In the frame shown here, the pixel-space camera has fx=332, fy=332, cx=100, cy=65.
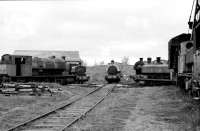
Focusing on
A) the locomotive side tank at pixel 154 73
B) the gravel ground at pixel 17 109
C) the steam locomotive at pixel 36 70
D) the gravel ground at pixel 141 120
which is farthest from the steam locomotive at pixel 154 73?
the gravel ground at pixel 141 120

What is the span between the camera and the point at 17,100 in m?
16.0

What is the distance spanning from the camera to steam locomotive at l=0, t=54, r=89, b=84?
26.9 metres

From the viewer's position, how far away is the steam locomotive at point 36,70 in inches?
1059

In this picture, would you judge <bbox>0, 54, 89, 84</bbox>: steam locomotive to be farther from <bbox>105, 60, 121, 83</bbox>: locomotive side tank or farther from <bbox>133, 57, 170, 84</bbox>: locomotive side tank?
<bbox>133, 57, 170, 84</bbox>: locomotive side tank

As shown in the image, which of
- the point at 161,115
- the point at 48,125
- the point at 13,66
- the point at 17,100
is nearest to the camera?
the point at 48,125

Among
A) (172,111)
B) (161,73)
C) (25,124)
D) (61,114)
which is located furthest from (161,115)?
(161,73)

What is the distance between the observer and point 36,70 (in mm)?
29453

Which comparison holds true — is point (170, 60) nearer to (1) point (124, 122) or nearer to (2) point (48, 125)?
(1) point (124, 122)

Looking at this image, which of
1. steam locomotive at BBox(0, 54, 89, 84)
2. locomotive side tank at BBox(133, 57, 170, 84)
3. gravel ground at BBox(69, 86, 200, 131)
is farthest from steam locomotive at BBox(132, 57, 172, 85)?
gravel ground at BBox(69, 86, 200, 131)

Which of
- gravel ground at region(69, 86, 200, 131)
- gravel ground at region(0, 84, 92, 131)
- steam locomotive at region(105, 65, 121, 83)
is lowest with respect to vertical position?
gravel ground at region(69, 86, 200, 131)

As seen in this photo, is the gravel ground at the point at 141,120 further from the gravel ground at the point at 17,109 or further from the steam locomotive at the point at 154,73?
the steam locomotive at the point at 154,73

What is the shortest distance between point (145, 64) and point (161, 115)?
22.3 meters

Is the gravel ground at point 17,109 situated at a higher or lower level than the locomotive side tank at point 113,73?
lower

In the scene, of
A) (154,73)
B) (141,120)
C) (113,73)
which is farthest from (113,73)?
(141,120)
